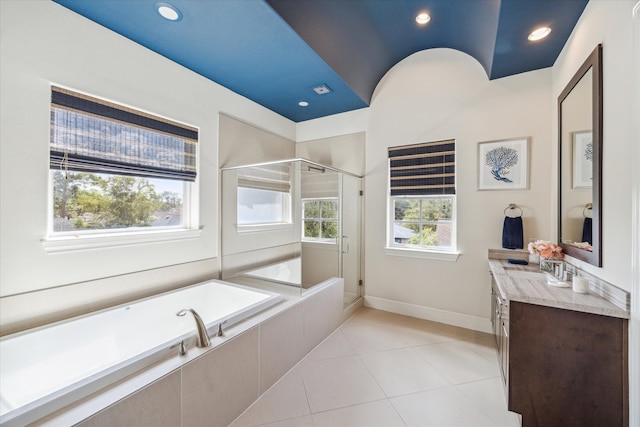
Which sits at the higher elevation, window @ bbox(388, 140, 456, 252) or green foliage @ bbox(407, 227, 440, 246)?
window @ bbox(388, 140, 456, 252)

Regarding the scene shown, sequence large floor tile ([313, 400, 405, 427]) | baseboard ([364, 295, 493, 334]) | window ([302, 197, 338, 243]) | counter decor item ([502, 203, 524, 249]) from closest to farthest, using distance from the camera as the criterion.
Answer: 1. large floor tile ([313, 400, 405, 427])
2. counter decor item ([502, 203, 524, 249])
3. baseboard ([364, 295, 493, 334])
4. window ([302, 197, 338, 243])

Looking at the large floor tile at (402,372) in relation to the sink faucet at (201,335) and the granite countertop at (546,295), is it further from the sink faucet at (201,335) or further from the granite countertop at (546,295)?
the sink faucet at (201,335)

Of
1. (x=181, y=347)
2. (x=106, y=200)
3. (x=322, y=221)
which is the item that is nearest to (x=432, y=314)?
(x=322, y=221)

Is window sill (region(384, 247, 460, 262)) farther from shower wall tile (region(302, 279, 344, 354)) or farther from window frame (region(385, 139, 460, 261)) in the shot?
shower wall tile (region(302, 279, 344, 354))

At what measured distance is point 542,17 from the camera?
189 cm

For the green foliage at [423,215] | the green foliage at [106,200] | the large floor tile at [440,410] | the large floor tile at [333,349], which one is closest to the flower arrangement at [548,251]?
the green foliage at [423,215]

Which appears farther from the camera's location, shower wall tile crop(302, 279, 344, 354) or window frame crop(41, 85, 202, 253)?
shower wall tile crop(302, 279, 344, 354)

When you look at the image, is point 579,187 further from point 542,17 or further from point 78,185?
point 78,185

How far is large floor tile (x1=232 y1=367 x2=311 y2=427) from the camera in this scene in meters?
1.63

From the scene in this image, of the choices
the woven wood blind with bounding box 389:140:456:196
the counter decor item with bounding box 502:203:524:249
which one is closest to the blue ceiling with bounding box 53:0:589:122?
the woven wood blind with bounding box 389:140:456:196

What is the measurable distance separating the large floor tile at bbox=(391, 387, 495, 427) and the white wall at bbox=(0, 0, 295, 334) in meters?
2.16

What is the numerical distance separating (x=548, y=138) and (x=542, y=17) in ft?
3.57

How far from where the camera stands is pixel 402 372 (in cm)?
211

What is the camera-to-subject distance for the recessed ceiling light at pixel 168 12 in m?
1.71
